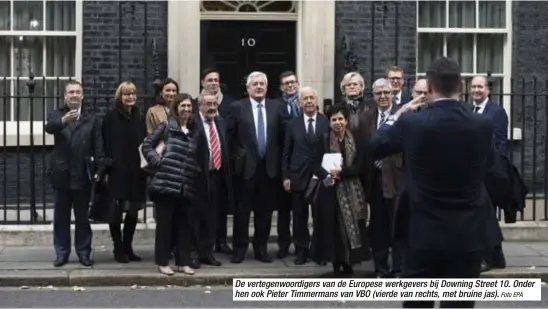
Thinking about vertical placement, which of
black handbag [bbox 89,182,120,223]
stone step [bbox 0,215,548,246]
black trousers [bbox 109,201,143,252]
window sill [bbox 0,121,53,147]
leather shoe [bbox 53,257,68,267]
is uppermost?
window sill [bbox 0,121,53,147]

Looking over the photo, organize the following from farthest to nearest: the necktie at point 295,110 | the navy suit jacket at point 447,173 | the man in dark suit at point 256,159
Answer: the necktie at point 295,110 < the man in dark suit at point 256,159 < the navy suit jacket at point 447,173

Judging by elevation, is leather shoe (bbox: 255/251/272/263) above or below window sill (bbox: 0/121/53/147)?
below

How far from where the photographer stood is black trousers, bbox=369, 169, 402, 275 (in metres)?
9.09

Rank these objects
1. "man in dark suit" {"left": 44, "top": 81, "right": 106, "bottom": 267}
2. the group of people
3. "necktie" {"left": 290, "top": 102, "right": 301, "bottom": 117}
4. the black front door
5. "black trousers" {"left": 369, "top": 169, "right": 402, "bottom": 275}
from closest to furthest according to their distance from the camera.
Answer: the group of people < "black trousers" {"left": 369, "top": 169, "right": 402, "bottom": 275} < "man in dark suit" {"left": 44, "top": 81, "right": 106, "bottom": 267} < "necktie" {"left": 290, "top": 102, "right": 301, "bottom": 117} < the black front door

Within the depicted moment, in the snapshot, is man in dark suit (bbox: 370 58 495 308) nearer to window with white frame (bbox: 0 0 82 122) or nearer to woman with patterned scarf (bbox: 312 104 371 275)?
woman with patterned scarf (bbox: 312 104 371 275)

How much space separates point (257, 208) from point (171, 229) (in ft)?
3.66

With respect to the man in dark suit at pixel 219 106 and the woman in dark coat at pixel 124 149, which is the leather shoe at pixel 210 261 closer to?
the man in dark suit at pixel 219 106

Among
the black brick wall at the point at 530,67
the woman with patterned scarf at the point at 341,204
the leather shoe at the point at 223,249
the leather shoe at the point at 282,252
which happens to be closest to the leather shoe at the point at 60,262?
the leather shoe at the point at 223,249

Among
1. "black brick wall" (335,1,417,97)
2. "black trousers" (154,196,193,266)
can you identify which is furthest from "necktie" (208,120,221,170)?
"black brick wall" (335,1,417,97)

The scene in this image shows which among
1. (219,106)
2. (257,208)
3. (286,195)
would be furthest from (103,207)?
(286,195)

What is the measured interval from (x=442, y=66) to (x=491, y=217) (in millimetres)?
940

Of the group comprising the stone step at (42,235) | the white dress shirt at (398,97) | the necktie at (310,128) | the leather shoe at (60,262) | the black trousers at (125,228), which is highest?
the white dress shirt at (398,97)

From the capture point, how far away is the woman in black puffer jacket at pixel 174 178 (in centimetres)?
886

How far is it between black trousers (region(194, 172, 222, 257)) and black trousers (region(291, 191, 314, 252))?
79 cm
